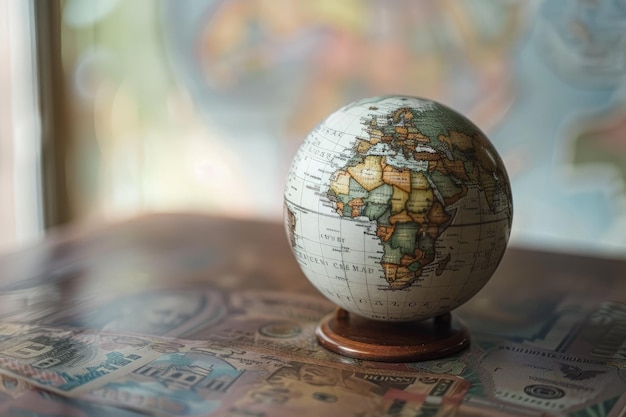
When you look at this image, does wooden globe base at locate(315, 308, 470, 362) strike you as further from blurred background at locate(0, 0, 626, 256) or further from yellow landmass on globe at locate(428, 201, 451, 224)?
blurred background at locate(0, 0, 626, 256)

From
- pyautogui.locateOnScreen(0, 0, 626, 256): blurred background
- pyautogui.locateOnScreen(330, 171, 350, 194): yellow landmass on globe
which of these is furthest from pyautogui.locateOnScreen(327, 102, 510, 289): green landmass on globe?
Result: pyautogui.locateOnScreen(0, 0, 626, 256): blurred background

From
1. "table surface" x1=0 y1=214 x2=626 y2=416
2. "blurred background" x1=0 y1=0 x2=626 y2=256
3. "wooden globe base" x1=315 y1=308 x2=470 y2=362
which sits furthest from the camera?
"blurred background" x1=0 y1=0 x2=626 y2=256

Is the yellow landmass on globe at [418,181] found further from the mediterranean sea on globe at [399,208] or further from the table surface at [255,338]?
the table surface at [255,338]

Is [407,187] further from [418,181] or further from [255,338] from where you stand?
[255,338]

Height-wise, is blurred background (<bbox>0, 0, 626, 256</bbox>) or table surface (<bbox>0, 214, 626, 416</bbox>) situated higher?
blurred background (<bbox>0, 0, 626, 256</bbox>)

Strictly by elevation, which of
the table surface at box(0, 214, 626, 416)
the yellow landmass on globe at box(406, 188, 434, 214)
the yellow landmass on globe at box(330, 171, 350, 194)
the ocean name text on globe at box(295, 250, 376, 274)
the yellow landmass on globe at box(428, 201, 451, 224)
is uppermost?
the yellow landmass on globe at box(330, 171, 350, 194)

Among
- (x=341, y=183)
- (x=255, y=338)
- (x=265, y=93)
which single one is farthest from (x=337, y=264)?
(x=265, y=93)

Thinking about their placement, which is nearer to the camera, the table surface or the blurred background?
the table surface
